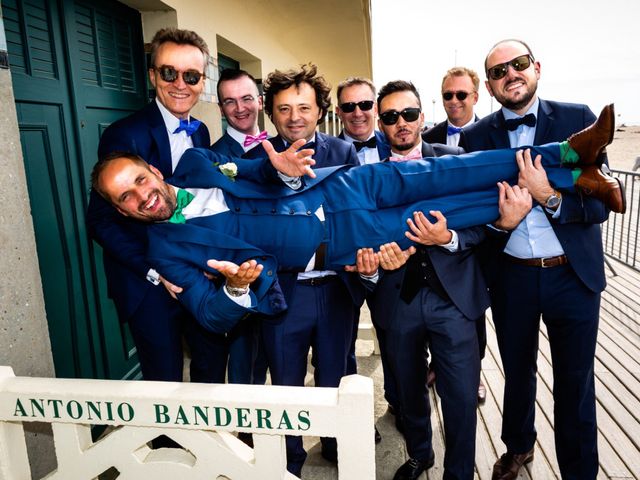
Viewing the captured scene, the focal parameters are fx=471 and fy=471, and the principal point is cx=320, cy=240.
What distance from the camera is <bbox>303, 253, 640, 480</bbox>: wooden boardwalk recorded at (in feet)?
7.78

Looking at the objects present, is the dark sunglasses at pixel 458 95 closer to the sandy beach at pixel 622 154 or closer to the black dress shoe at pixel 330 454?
the black dress shoe at pixel 330 454

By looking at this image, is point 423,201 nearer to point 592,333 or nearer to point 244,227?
point 244,227

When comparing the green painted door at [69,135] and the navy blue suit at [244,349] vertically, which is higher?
the green painted door at [69,135]

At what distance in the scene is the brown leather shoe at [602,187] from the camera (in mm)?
1835

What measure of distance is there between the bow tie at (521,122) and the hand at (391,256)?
80cm

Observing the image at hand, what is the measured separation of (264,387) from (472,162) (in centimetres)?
132

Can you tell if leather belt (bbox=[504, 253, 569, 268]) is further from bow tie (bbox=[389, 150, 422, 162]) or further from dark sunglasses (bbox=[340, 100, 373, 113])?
dark sunglasses (bbox=[340, 100, 373, 113])

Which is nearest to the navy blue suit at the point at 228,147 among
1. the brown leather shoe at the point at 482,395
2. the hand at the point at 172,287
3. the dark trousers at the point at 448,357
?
the hand at the point at 172,287

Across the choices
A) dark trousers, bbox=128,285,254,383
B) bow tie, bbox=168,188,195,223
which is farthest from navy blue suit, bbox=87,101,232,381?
bow tie, bbox=168,188,195,223

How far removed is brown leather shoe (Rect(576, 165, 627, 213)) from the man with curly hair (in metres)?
1.00

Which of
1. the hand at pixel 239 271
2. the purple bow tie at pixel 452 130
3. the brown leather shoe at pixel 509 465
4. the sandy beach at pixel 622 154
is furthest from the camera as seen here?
the sandy beach at pixel 622 154

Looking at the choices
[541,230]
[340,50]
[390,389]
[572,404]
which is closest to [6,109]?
[541,230]

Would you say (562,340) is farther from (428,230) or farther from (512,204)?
(428,230)

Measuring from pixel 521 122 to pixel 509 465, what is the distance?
165cm
